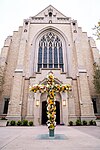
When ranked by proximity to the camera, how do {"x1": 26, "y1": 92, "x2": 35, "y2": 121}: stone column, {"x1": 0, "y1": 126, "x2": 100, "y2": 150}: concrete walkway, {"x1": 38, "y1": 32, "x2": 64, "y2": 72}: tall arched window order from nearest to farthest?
{"x1": 0, "y1": 126, "x2": 100, "y2": 150}: concrete walkway < {"x1": 26, "y1": 92, "x2": 35, "y2": 121}: stone column < {"x1": 38, "y1": 32, "x2": 64, "y2": 72}: tall arched window

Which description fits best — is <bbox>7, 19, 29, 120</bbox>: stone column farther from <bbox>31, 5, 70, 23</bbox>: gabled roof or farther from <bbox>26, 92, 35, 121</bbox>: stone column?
<bbox>31, 5, 70, 23</bbox>: gabled roof

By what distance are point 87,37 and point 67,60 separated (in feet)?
22.2

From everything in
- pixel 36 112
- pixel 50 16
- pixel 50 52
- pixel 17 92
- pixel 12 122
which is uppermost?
pixel 50 16

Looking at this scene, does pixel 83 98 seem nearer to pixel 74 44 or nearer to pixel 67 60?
pixel 67 60

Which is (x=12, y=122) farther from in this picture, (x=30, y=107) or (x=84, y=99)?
(x=84, y=99)

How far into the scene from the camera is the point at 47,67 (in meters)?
17.3

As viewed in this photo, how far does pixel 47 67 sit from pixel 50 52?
10.2 feet

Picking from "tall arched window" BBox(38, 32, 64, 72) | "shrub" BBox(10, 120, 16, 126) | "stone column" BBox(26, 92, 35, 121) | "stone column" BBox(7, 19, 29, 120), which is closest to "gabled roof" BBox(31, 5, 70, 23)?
"tall arched window" BBox(38, 32, 64, 72)

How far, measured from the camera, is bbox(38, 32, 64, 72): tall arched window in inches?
699

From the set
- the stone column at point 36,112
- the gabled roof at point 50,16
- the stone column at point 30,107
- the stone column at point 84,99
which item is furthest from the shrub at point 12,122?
the gabled roof at point 50,16

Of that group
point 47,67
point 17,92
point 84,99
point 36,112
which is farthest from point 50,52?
point 36,112

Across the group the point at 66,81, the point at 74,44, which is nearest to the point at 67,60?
the point at 74,44

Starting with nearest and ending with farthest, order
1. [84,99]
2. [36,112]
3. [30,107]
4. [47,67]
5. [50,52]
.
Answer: [36,112] < [30,107] < [84,99] < [47,67] < [50,52]

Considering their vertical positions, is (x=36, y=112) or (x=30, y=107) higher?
(x=30, y=107)
